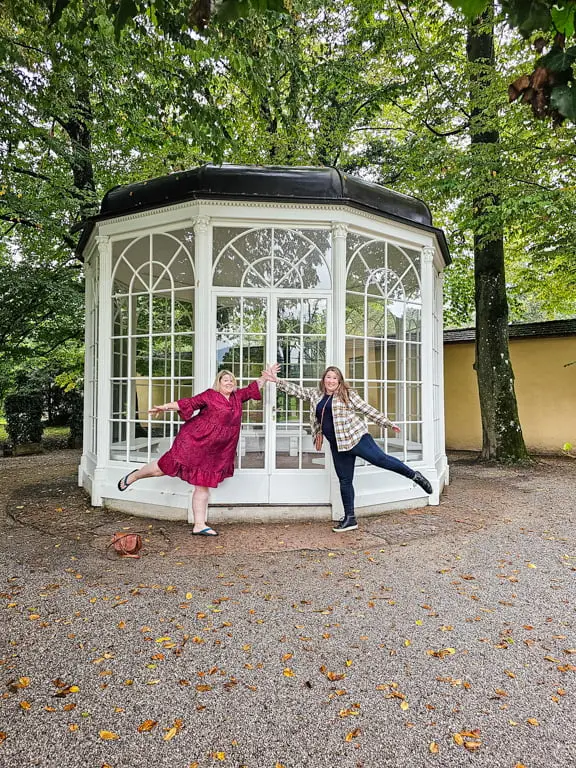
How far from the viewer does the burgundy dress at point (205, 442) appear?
436 centimetres

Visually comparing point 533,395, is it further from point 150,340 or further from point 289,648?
point 289,648

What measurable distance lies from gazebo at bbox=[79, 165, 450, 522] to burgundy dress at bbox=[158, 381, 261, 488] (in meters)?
0.49

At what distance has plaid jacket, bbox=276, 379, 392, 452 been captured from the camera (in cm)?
449

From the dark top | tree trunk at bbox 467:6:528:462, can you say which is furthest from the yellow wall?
the dark top

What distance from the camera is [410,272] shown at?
5719 mm

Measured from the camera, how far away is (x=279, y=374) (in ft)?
A: 16.7

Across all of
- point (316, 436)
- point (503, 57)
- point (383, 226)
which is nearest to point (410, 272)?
point (383, 226)

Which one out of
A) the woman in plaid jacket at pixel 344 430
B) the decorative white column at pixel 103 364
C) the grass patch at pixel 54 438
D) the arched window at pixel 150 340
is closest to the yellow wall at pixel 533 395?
the woman in plaid jacket at pixel 344 430

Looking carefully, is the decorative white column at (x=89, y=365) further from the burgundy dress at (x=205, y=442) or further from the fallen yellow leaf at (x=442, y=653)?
the fallen yellow leaf at (x=442, y=653)

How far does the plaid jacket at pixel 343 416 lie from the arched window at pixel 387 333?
0.60 m

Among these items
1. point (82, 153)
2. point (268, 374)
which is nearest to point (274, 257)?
point (268, 374)

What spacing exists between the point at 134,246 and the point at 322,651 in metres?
4.53

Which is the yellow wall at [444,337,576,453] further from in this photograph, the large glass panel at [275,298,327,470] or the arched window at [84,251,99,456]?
the arched window at [84,251,99,456]

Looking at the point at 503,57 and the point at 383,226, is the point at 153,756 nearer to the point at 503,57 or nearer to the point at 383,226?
the point at 383,226
